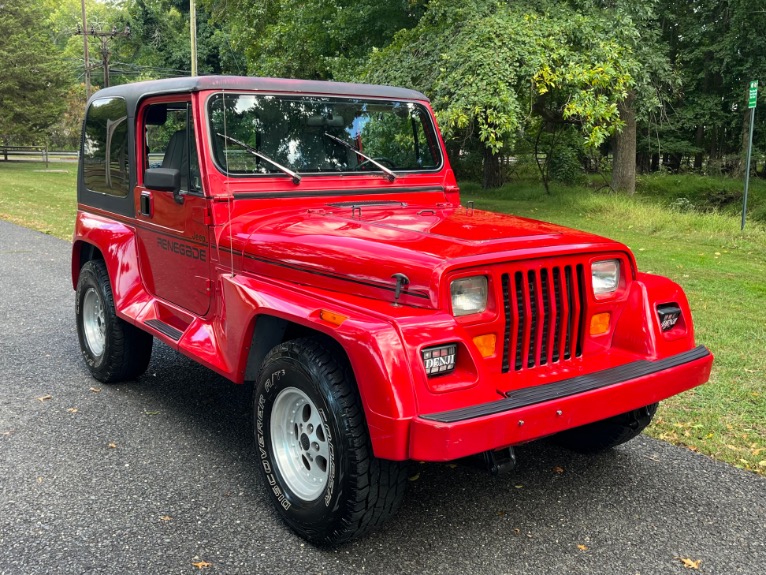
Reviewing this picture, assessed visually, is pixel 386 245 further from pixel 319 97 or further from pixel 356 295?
pixel 319 97

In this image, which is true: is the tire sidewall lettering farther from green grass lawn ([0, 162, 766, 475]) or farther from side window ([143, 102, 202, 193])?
→ green grass lawn ([0, 162, 766, 475])

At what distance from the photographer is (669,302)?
3.37 m

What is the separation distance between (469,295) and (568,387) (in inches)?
21.7

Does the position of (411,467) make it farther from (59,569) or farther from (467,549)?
(59,569)

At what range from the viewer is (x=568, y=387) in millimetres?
2865

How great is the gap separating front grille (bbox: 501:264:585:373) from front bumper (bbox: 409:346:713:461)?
5.8 inches

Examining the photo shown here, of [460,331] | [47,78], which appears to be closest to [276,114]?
[460,331]

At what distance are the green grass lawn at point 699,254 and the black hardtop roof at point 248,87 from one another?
2.67 meters

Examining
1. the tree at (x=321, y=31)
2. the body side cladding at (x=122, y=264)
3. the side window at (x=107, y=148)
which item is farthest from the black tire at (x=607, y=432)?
the tree at (x=321, y=31)

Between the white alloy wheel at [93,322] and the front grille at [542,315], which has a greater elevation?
the front grille at [542,315]

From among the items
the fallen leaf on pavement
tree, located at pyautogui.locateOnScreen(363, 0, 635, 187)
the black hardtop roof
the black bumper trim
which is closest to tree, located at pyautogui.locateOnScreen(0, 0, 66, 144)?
tree, located at pyautogui.locateOnScreen(363, 0, 635, 187)

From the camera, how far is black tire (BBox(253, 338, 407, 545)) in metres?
2.72

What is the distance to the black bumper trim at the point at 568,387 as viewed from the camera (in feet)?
8.43

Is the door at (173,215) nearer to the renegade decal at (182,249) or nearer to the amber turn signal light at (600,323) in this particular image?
the renegade decal at (182,249)
